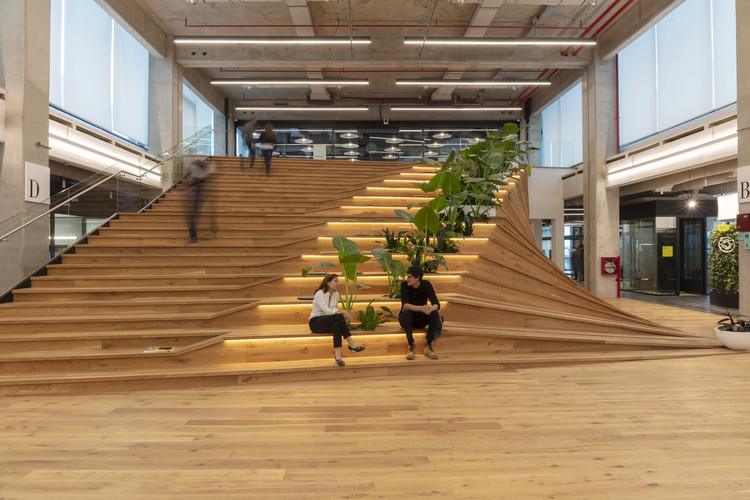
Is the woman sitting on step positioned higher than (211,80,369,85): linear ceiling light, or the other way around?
(211,80,369,85): linear ceiling light

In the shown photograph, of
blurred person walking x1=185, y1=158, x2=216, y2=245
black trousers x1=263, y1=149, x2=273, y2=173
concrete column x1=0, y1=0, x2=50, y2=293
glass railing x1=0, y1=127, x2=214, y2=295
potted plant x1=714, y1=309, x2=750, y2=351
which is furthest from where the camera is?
black trousers x1=263, y1=149, x2=273, y2=173

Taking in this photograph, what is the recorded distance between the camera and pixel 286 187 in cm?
956

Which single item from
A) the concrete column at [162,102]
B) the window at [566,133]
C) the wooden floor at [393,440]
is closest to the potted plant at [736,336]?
the wooden floor at [393,440]

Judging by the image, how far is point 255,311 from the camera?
481cm

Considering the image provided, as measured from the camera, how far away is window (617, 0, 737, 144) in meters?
8.20

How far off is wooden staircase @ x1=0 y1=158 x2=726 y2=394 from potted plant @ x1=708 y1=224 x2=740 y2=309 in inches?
201

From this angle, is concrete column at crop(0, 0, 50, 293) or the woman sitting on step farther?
concrete column at crop(0, 0, 50, 293)

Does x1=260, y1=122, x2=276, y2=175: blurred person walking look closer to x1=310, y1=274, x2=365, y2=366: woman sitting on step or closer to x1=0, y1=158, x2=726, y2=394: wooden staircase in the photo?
x1=0, y1=158, x2=726, y2=394: wooden staircase

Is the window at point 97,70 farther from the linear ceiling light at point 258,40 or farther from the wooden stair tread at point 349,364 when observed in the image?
the wooden stair tread at point 349,364

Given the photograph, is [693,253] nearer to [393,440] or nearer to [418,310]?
[418,310]

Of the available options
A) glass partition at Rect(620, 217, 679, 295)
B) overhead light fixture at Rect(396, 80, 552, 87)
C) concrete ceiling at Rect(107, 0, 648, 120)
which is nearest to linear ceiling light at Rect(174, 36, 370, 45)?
concrete ceiling at Rect(107, 0, 648, 120)

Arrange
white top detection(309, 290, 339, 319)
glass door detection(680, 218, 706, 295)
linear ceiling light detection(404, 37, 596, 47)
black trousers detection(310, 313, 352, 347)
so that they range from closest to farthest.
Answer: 1. black trousers detection(310, 313, 352, 347)
2. white top detection(309, 290, 339, 319)
3. linear ceiling light detection(404, 37, 596, 47)
4. glass door detection(680, 218, 706, 295)

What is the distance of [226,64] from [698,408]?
39.0 feet

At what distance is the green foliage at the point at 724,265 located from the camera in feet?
30.5
